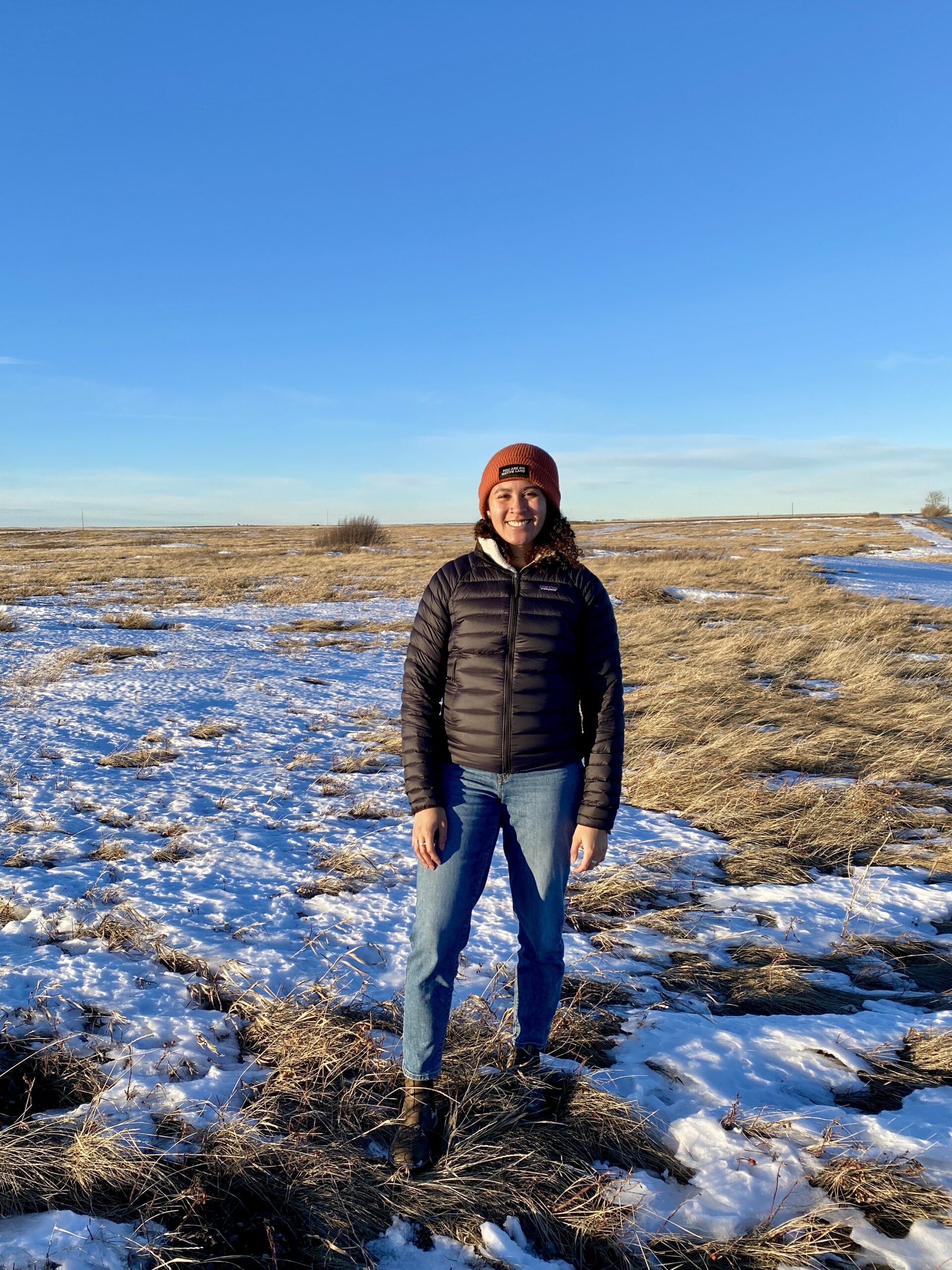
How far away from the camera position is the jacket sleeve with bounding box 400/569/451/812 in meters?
2.33

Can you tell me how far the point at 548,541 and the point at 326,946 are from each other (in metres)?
2.23

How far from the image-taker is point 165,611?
1359 cm

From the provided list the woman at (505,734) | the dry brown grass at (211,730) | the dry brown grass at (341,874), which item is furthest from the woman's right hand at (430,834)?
the dry brown grass at (211,730)

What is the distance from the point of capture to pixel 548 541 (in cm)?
235

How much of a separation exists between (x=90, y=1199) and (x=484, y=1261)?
1068mm

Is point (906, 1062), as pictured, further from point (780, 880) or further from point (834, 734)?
point (834, 734)

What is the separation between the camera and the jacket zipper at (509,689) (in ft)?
7.50

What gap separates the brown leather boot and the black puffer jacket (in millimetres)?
890

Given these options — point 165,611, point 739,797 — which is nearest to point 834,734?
point 739,797

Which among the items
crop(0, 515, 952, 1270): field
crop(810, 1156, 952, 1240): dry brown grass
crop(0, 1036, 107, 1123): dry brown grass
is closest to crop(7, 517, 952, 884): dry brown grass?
crop(0, 515, 952, 1270): field

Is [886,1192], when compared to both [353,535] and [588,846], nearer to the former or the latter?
[588,846]

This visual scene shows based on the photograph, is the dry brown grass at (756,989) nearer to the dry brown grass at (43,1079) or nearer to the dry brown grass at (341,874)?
the dry brown grass at (341,874)

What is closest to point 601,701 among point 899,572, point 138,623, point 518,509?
point 518,509

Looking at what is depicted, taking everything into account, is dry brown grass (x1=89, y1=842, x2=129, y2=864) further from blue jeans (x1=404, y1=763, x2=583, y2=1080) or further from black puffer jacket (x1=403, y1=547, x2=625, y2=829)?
black puffer jacket (x1=403, y1=547, x2=625, y2=829)
